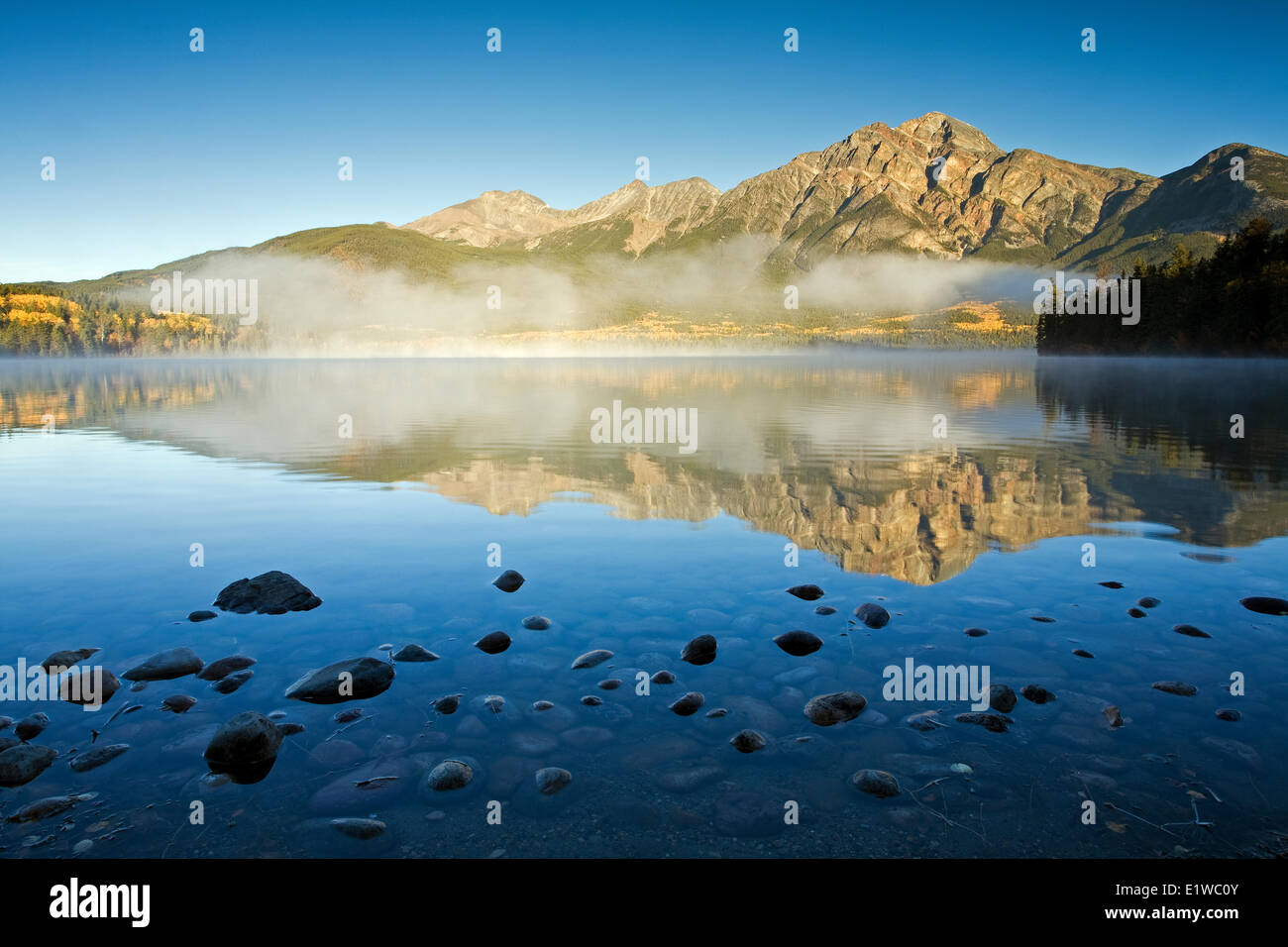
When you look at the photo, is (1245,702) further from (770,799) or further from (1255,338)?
(1255,338)

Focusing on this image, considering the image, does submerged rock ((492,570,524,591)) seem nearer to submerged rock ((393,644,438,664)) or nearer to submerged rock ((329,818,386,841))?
submerged rock ((393,644,438,664))

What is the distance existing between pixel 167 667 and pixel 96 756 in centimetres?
277

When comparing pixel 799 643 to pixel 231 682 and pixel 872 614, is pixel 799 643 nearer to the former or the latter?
pixel 872 614

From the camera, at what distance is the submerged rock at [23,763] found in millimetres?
8312

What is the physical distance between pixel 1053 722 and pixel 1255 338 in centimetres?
14628

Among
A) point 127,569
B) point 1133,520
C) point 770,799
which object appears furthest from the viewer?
point 1133,520

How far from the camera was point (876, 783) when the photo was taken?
8.18m

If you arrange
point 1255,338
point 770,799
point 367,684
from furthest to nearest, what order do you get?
point 1255,338
point 367,684
point 770,799

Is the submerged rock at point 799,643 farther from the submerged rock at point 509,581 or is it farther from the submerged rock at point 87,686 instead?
the submerged rock at point 87,686

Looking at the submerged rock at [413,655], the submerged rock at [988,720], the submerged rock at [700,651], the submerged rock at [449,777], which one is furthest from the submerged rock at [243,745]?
the submerged rock at [988,720]

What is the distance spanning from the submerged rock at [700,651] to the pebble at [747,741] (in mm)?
2360

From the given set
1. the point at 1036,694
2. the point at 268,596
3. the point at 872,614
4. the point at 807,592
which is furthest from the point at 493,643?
the point at 1036,694

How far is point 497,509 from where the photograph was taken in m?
23.2

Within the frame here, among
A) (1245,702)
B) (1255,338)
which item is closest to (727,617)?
(1245,702)
